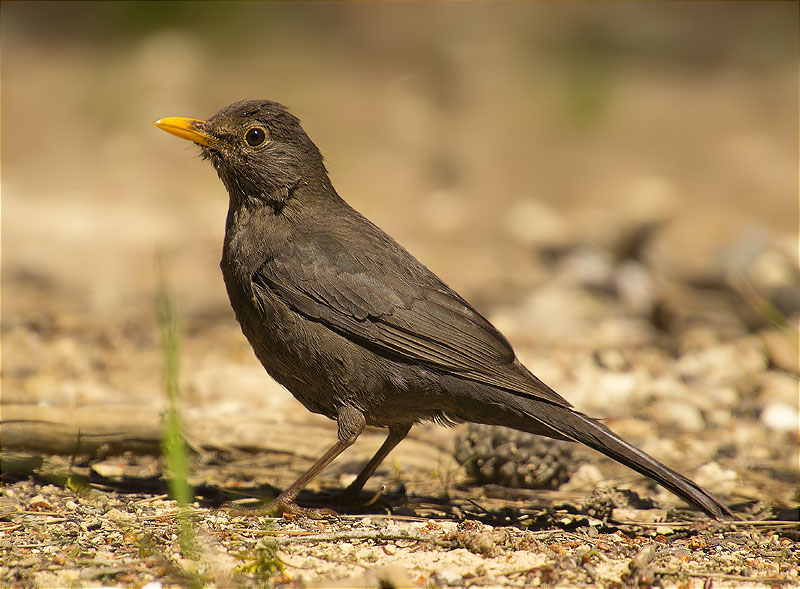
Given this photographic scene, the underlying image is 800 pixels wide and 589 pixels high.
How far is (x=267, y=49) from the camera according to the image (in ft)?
38.7

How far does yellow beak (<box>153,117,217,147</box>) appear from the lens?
15.0ft

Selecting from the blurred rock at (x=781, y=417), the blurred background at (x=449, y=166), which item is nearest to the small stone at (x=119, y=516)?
the blurred background at (x=449, y=166)

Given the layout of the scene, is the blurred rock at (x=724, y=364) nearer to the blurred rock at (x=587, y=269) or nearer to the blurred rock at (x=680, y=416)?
the blurred rock at (x=680, y=416)

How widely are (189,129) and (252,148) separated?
0.34m

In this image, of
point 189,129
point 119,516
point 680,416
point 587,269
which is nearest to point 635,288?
point 587,269

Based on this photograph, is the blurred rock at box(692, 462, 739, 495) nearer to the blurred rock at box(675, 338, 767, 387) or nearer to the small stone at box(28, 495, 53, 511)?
the blurred rock at box(675, 338, 767, 387)

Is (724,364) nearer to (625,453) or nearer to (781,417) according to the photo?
(781,417)

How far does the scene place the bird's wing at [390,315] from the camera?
4.18 meters

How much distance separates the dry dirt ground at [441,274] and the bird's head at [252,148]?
0.63 m

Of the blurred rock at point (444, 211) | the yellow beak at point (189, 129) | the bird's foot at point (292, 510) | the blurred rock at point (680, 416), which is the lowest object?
the bird's foot at point (292, 510)

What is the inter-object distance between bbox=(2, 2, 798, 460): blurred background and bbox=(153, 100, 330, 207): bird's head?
6.43ft

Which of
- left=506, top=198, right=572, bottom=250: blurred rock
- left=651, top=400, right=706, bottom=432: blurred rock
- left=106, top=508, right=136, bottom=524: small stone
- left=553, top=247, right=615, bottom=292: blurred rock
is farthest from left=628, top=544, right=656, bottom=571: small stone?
left=506, top=198, right=572, bottom=250: blurred rock

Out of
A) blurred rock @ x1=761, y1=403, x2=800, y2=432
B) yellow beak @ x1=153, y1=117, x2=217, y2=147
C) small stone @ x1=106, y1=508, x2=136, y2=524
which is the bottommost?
small stone @ x1=106, y1=508, x2=136, y2=524

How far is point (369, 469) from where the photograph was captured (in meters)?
4.60
